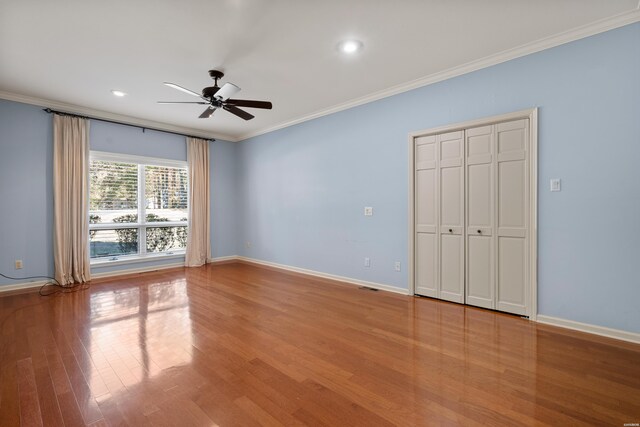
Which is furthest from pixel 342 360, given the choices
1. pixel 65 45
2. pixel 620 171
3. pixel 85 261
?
pixel 85 261

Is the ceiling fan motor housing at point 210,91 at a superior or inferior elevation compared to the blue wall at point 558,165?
superior

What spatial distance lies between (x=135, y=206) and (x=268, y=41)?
4274mm

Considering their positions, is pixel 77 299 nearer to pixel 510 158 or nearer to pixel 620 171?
pixel 510 158

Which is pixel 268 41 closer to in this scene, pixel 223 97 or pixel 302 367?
pixel 223 97

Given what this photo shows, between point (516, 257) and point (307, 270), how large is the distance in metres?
3.32

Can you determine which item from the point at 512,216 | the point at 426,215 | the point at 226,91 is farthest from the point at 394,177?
the point at 226,91

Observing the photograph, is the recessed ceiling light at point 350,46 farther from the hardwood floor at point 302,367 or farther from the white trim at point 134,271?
the white trim at point 134,271

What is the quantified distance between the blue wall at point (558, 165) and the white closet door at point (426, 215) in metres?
0.20

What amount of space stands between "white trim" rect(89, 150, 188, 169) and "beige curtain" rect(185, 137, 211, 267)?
0.83 ft

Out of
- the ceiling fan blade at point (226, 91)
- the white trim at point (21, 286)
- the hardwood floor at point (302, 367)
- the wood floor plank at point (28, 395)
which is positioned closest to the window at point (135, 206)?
the white trim at point (21, 286)

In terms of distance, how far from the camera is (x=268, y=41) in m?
2.96

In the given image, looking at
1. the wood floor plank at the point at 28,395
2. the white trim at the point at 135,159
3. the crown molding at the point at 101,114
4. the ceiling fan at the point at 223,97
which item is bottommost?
the wood floor plank at the point at 28,395

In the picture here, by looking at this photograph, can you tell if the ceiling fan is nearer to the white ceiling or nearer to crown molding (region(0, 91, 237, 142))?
the white ceiling

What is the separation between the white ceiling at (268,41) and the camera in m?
2.48
